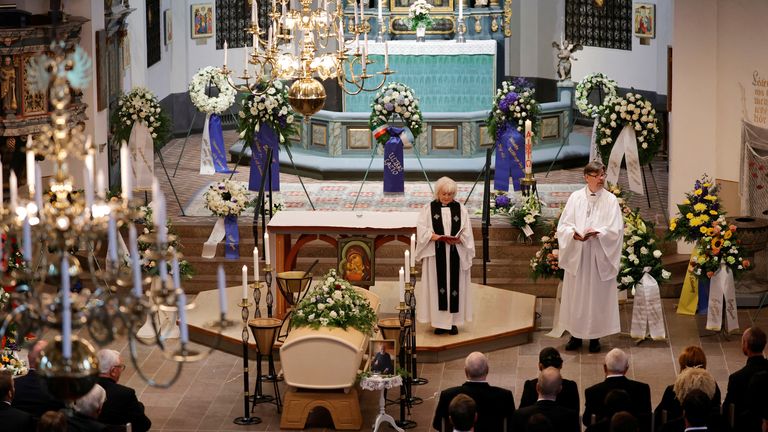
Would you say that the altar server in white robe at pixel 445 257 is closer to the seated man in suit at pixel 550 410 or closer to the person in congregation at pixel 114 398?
the person in congregation at pixel 114 398

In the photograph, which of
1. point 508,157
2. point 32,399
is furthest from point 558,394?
point 508,157

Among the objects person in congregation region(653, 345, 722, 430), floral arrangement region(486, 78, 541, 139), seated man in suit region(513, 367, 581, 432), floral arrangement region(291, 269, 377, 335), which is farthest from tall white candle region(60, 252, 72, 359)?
floral arrangement region(486, 78, 541, 139)

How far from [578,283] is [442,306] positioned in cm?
134

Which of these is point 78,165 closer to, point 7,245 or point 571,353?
point 7,245

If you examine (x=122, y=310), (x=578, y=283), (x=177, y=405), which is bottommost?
(x=177, y=405)

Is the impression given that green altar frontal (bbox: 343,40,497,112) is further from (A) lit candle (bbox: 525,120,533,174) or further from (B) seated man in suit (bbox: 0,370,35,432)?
(B) seated man in suit (bbox: 0,370,35,432)

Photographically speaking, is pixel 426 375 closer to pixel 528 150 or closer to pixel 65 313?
pixel 528 150

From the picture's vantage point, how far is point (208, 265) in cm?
1656

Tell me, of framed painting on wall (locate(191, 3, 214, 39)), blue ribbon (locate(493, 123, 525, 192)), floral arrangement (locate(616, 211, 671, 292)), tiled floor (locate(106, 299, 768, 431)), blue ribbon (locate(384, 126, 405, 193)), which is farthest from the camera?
framed painting on wall (locate(191, 3, 214, 39))

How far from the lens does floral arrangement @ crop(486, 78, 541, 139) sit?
18.1 meters

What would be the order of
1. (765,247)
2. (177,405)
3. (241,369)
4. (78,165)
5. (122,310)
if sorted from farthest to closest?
(78,165) < (765,247) < (241,369) < (177,405) < (122,310)

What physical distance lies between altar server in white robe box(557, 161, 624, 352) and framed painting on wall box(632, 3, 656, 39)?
9.04 meters

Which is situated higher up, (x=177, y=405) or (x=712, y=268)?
(x=712, y=268)

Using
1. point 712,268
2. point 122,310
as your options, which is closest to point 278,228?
point 712,268
